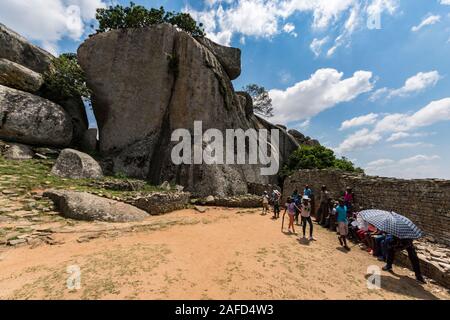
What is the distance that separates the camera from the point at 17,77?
623 inches

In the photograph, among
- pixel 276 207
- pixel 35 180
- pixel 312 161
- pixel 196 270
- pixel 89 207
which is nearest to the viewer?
pixel 196 270

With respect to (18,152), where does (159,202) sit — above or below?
below

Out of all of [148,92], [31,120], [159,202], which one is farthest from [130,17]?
[159,202]

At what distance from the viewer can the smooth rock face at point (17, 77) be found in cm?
1539

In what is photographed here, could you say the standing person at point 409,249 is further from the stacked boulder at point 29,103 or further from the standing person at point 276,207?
the stacked boulder at point 29,103

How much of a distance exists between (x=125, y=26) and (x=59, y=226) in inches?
893

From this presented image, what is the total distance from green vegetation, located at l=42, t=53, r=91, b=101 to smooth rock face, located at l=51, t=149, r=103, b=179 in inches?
276

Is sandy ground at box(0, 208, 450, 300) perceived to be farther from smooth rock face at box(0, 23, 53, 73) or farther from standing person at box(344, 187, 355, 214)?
smooth rock face at box(0, 23, 53, 73)

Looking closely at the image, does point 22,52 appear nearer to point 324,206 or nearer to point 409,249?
point 324,206

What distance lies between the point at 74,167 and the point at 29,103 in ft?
20.9

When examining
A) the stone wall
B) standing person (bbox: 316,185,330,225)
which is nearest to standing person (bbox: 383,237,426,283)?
the stone wall

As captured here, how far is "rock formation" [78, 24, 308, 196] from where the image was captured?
65.5 ft

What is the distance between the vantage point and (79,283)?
14.7ft

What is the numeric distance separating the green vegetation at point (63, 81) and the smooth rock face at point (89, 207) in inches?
Answer: 490
